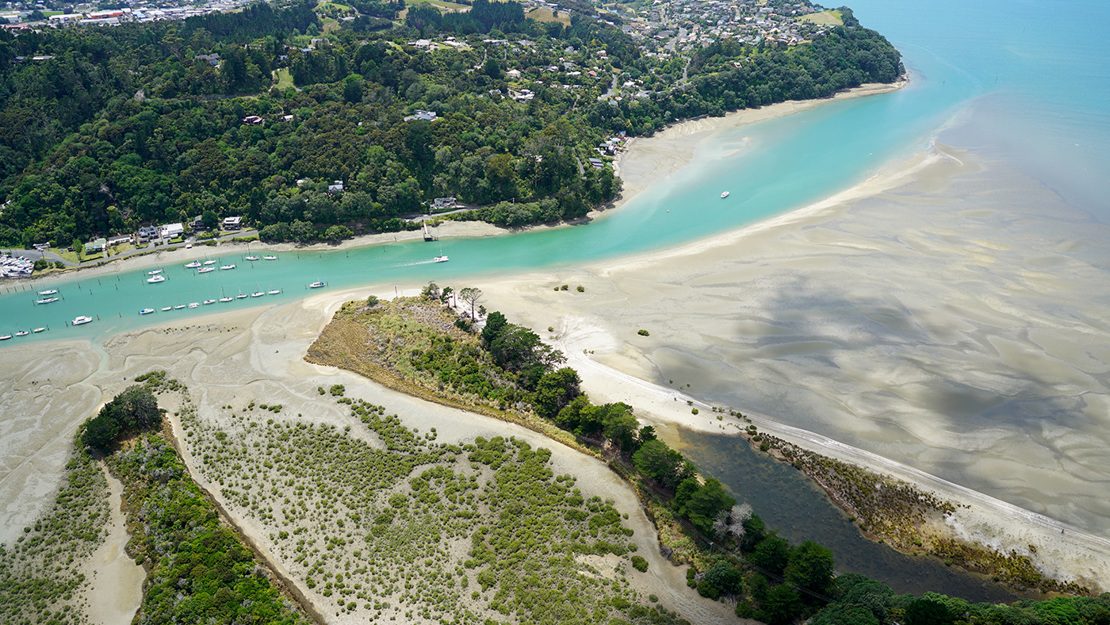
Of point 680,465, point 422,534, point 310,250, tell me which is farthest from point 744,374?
point 310,250

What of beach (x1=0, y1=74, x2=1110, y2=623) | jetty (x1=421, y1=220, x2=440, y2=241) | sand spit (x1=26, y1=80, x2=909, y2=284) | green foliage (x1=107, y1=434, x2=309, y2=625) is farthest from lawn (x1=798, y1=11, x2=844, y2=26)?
green foliage (x1=107, y1=434, x2=309, y2=625)

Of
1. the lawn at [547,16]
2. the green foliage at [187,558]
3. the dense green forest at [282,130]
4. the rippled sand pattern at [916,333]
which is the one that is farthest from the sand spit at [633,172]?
the lawn at [547,16]

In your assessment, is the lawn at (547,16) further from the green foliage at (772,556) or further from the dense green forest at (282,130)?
the green foliage at (772,556)

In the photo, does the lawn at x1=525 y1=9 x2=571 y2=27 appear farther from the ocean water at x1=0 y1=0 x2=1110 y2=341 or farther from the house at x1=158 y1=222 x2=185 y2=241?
the house at x1=158 y1=222 x2=185 y2=241

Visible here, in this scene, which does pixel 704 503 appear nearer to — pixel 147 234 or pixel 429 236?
pixel 429 236

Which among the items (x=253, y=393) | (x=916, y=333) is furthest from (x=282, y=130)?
(x=916, y=333)

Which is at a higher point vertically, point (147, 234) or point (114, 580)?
point (147, 234)
